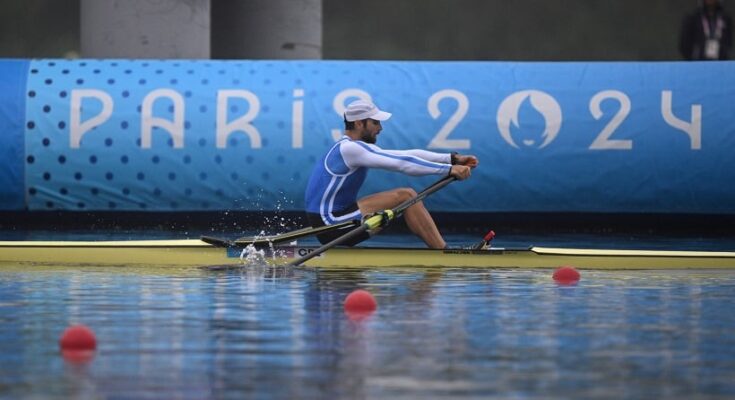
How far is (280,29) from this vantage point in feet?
79.8

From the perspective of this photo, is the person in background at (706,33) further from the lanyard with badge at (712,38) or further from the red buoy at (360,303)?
the red buoy at (360,303)

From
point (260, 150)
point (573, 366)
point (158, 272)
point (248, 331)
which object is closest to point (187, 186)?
point (260, 150)

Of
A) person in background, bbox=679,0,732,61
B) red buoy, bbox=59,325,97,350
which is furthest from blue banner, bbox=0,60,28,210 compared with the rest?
red buoy, bbox=59,325,97,350

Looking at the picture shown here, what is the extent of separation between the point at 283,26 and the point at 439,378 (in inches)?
703

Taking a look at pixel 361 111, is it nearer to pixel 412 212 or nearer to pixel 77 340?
pixel 412 212

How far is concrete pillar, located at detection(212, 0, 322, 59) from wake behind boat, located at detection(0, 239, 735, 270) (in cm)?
1144

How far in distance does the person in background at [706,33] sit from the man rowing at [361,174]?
791 cm

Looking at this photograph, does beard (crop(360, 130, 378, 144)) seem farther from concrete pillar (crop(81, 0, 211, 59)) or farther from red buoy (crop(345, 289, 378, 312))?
concrete pillar (crop(81, 0, 211, 59))

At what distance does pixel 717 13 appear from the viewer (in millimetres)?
20625

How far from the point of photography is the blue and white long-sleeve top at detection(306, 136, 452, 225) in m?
13.2

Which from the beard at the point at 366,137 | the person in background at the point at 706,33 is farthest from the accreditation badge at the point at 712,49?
the beard at the point at 366,137

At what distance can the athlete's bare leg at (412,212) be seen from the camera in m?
13.2

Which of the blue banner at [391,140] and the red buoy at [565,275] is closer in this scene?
the red buoy at [565,275]

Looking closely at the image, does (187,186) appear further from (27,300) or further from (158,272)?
(27,300)
